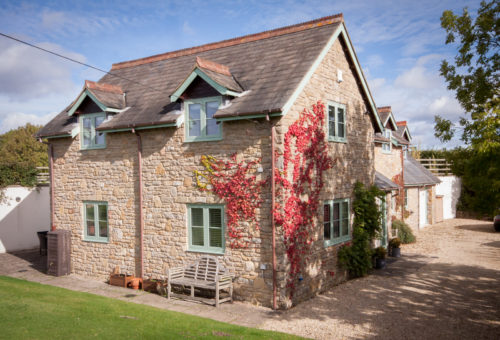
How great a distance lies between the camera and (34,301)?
10.6 metres

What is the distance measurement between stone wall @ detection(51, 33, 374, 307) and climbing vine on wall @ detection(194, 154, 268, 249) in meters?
0.19

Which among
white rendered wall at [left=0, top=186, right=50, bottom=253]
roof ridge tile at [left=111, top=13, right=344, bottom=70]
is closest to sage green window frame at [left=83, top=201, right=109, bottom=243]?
roof ridge tile at [left=111, top=13, right=344, bottom=70]

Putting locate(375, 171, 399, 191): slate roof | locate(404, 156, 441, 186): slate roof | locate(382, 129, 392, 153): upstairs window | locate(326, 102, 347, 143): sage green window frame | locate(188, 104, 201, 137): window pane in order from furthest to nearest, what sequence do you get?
locate(404, 156, 441, 186): slate roof → locate(382, 129, 392, 153): upstairs window → locate(375, 171, 399, 191): slate roof → locate(326, 102, 347, 143): sage green window frame → locate(188, 104, 201, 137): window pane

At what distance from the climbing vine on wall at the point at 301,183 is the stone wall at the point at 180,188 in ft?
1.14

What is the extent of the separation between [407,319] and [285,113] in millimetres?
6042

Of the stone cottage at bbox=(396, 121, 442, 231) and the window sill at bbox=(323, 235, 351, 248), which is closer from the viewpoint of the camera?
the window sill at bbox=(323, 235, 351, 248)

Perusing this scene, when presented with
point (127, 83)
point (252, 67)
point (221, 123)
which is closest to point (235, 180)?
point (221, 123)

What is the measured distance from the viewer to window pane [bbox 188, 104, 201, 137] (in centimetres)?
1252

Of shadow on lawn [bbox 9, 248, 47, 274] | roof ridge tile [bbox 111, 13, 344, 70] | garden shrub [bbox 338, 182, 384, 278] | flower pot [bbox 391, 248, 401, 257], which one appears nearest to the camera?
roof ridge tile [bbox 111, 13, 344, 70]

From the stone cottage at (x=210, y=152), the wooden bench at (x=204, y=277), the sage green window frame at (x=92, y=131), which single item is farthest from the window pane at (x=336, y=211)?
the sage green window frame at (x=92, y=131)

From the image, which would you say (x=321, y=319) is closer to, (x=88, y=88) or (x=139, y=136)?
(x=139, y=136)

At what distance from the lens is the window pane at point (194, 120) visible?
12523mm

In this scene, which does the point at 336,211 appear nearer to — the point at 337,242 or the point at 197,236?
the point at 337,242

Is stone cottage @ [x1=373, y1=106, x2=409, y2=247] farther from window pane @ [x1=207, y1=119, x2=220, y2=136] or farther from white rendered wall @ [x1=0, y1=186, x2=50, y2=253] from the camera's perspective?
white rendered wall @ [x1=0, y1=186, x2=50, y2=253]
